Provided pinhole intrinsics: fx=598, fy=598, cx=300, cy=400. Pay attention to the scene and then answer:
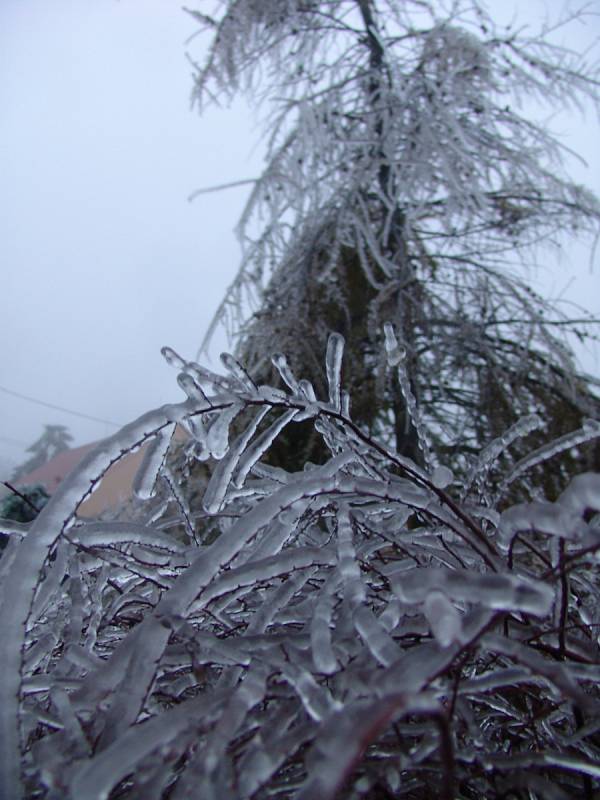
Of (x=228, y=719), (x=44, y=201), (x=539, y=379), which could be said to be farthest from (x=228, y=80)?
(x=44, y=201)

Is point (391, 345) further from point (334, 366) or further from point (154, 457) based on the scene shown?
point (154, 457)

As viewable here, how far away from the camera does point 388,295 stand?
3.61 meters

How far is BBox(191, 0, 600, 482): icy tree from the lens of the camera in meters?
3.79

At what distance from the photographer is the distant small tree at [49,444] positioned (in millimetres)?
25781

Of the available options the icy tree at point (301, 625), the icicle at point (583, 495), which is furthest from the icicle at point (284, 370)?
the icicle at point (583, 495)

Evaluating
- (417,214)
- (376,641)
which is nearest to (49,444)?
(417,214)

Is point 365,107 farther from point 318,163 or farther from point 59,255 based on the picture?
point 59,255

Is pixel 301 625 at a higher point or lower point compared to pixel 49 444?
lower

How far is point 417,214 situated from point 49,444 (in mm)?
26154

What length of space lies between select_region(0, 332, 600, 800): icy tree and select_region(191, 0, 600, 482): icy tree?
2834 millimetres

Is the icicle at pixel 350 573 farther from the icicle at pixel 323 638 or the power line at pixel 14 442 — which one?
the power line at pixel 14 442

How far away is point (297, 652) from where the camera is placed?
0.56 metres

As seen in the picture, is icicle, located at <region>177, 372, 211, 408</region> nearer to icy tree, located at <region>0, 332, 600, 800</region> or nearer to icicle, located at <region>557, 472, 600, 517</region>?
icy tree, located at <region>0, 332, 600, 800</region>

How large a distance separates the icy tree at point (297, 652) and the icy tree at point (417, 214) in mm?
2834
